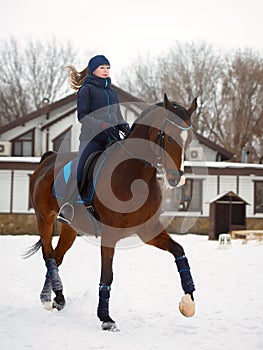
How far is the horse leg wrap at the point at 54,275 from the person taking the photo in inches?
273

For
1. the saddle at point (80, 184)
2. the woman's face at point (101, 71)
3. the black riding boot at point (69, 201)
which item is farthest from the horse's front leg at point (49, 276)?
the woman's face at point (101, 71)

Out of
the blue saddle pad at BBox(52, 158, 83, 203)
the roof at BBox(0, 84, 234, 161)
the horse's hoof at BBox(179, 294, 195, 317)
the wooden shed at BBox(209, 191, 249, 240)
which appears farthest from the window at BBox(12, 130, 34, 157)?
the horse's hoof at BBox(179, 294, 195, 317)

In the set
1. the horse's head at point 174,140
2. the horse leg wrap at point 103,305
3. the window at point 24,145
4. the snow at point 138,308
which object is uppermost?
the window at point 24,145

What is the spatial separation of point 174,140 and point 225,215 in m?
15.8

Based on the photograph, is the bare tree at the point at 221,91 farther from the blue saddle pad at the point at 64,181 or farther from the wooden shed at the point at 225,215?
the blue saddle pad at the point at 64,181

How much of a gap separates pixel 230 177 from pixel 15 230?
11.2 meters

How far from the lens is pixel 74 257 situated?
13.6 m

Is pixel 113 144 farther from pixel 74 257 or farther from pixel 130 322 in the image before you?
pixel 74 257

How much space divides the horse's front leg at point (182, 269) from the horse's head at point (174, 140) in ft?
3.06

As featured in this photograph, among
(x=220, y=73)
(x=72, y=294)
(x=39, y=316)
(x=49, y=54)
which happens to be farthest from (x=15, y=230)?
(x=49, y=54)

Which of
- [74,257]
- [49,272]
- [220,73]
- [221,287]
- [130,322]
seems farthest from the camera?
[220,73]

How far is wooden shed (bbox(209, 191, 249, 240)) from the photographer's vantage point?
2017 cm

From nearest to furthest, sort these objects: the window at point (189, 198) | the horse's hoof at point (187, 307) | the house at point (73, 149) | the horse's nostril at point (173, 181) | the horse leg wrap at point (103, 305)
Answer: the horse's nostril at point (173, 181) < the horse's hoof at point (187, 307) < the horse leg wrap at point (103, 305) < the house at point (73, 149) < the window at point (189, 198)

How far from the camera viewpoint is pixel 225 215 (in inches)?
808
